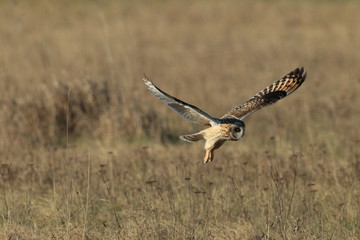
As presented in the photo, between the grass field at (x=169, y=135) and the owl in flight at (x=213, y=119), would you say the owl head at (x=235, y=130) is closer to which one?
the owl in flight at (x=213, y=119)

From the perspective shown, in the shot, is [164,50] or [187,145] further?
[164,50]

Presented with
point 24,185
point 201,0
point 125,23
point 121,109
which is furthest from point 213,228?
point 201,0

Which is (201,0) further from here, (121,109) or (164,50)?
(121,109)

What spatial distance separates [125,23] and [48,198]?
13.8 meters

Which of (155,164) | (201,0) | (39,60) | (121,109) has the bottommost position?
(155,164)

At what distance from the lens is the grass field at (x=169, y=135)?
665 centimetres

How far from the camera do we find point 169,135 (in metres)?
10.6

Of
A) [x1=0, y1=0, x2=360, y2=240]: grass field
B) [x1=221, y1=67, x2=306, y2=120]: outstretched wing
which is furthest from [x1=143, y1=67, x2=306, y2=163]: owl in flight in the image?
[x1=0, y1=0, x2=360, y2=240]: grass field

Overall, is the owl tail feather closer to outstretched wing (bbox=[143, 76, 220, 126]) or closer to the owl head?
outstretched wing (bbox=[143, 76, 220, 126])

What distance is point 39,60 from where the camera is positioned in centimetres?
1535

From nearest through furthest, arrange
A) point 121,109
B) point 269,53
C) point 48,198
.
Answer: point 48,198
point 121,109
point 269,53

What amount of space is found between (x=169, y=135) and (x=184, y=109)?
→ 496 centimetres

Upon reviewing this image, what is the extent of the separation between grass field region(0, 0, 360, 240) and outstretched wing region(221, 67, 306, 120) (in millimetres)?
541

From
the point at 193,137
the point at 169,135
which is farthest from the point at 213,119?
the point at 169,135
